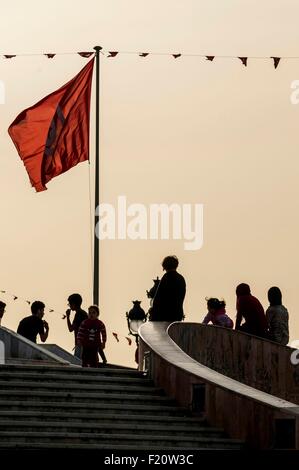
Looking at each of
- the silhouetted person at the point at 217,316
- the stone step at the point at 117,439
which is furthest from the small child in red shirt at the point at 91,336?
the stone step at the point at 117,439

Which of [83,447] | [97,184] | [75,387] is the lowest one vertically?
[83,447]

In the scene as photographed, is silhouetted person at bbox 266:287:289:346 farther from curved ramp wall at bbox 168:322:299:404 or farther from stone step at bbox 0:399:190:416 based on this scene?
stone step at bbox 0:399:190:416

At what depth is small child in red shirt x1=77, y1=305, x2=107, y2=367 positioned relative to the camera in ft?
115

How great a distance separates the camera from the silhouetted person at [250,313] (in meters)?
36.1

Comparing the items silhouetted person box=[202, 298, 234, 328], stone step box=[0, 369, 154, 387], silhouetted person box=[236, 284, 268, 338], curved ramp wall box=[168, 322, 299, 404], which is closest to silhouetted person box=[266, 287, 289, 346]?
silhouetted person box=[236, 284, 268, 338]

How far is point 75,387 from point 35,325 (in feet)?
26.8

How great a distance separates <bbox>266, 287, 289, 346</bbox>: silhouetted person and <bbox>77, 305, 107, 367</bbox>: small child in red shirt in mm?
2765

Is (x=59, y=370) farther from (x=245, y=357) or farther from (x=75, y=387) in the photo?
(x=245, y=357)

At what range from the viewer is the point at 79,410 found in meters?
29.6

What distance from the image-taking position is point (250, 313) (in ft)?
119

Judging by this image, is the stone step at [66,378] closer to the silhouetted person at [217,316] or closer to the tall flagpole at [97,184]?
the silhouetted person at [217,316]

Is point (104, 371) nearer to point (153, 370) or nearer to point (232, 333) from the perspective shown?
point (153, 370)

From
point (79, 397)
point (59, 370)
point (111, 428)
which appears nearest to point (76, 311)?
point (59, 370)
